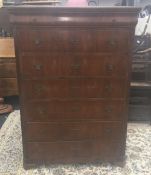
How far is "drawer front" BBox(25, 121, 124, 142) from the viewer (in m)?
1.99

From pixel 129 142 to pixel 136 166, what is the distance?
37 centimetres

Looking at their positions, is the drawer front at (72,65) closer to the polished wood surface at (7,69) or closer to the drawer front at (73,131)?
the drawer front at (73,131)

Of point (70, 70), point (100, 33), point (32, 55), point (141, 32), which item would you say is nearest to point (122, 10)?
point (100, 33)

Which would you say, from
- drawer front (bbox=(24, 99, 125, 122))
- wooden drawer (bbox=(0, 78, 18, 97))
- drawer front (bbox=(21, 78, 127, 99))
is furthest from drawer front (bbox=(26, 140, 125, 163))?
wooden drawer (bbox=(0, 78, 18, 97))

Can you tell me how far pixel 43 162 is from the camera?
6.86 feet

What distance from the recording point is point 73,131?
6.59 ft

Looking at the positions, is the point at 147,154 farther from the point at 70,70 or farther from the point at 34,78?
the point at 34,78

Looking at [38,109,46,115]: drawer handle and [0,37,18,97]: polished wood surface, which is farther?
[0,37,18,97]: polished wood surface

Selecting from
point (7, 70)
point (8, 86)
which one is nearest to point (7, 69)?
point (7, 70)

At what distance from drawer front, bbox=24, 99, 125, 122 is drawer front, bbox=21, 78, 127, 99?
0.15ft

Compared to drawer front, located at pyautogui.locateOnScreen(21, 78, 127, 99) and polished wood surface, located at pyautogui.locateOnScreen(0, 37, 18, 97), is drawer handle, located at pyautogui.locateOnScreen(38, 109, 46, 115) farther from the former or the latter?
polished wood surface, located at pyautogui.locateOnScreen(0, 37, 18, 97)

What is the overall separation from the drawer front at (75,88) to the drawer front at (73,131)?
223 mm

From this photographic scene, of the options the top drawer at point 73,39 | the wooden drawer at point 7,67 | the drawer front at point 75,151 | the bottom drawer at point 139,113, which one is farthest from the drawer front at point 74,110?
the wooden drawer at point 7,67

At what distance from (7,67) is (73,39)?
59.0 inches
